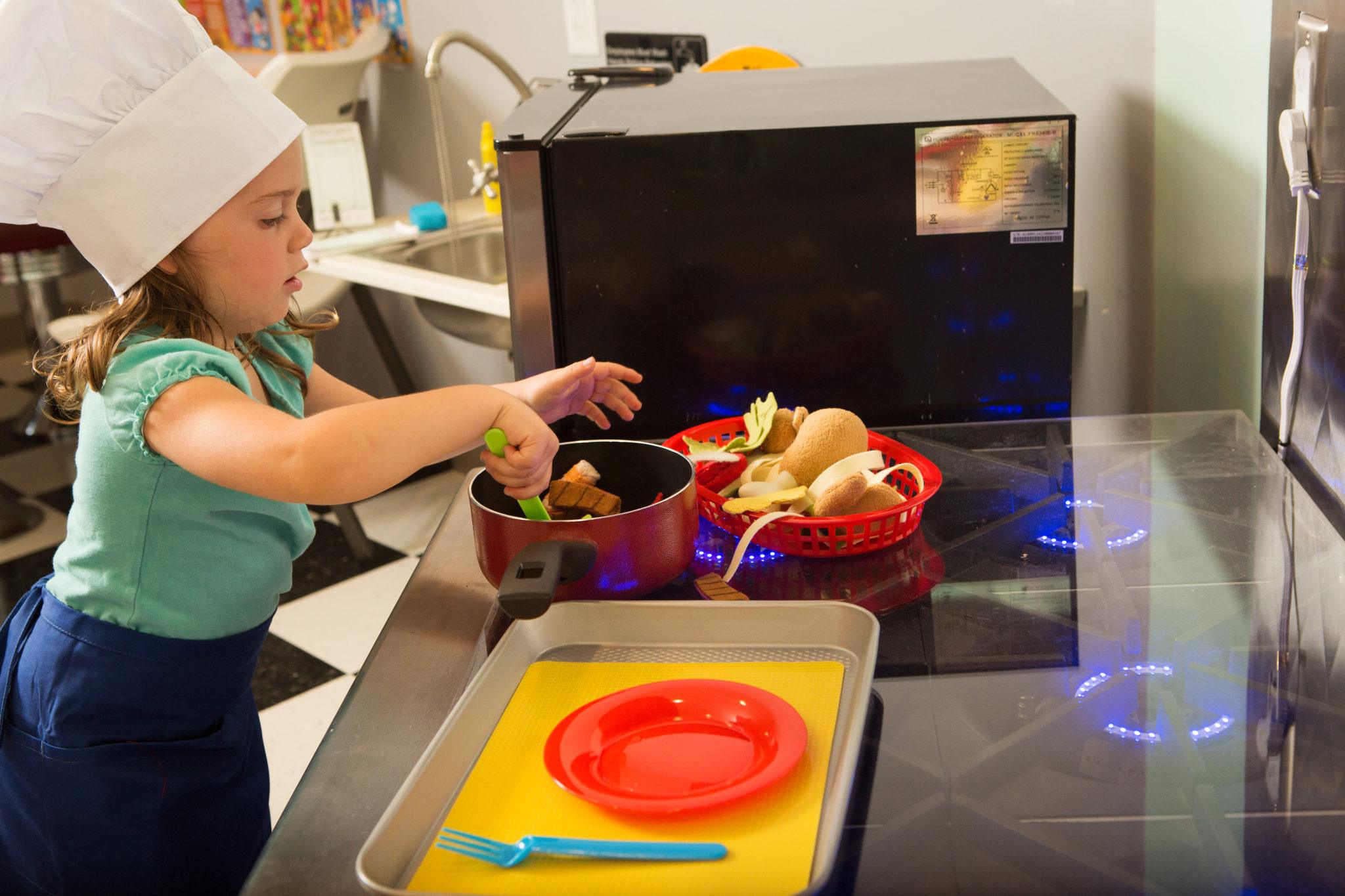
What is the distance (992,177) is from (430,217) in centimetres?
159

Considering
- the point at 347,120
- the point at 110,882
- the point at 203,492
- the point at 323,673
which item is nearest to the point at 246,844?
the point at 110,882

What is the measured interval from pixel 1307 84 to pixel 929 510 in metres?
0.44

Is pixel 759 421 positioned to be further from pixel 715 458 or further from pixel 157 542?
pixel 157 542

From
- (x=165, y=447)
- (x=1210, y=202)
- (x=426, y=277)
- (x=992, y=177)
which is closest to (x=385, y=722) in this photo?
(x=165, y=447)

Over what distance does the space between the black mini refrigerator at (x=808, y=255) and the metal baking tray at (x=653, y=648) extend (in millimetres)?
422

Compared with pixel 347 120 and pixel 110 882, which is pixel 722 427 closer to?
pixel 110 882

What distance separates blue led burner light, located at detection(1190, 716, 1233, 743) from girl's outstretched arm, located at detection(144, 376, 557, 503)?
1.37 ft

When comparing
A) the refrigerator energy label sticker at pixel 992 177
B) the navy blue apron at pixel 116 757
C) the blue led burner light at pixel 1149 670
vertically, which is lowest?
the navy blue apron at pixel 116 757

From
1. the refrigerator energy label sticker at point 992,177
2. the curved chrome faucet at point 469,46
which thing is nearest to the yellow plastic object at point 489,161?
the curved chrome faucet at point 469,46

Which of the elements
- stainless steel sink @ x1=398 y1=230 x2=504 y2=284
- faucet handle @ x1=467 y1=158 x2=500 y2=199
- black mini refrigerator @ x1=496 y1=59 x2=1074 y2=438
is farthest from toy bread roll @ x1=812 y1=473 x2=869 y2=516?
faucet handle @ x1=467 y1=158 x2=500 y2=199

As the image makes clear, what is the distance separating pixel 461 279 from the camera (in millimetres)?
2018

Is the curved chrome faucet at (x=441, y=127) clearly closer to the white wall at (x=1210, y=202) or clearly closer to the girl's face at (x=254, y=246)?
the white wall at (x=1210, y=202)

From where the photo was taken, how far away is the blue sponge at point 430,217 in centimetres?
242

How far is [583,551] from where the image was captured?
74 centimetres
